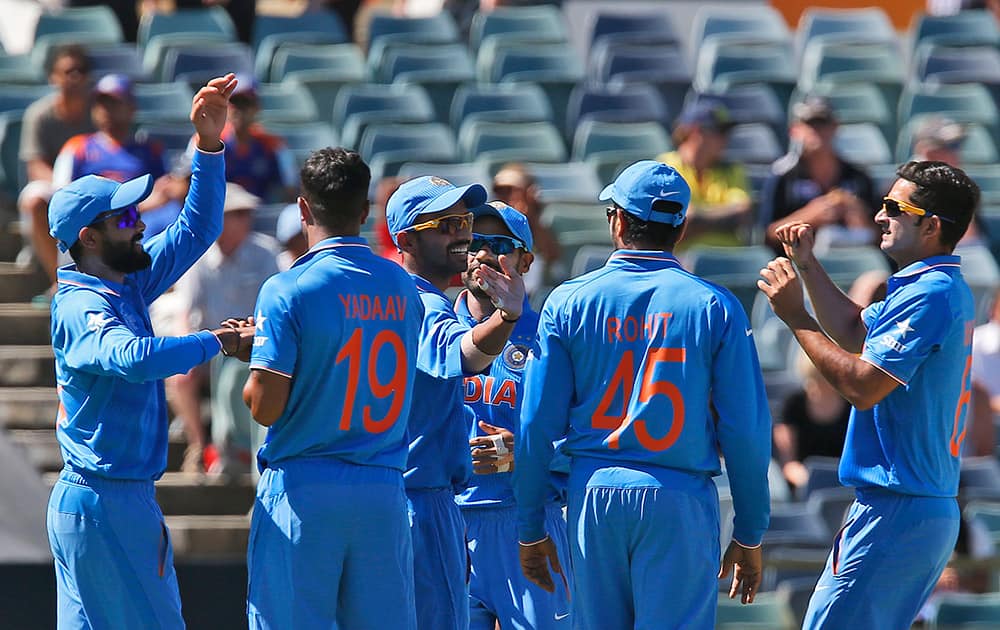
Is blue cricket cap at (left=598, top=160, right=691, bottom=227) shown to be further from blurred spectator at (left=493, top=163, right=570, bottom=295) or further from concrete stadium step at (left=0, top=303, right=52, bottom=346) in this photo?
concrete stadium step at (left=0, top=303, right=52, bottom=346)

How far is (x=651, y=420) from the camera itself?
520cm

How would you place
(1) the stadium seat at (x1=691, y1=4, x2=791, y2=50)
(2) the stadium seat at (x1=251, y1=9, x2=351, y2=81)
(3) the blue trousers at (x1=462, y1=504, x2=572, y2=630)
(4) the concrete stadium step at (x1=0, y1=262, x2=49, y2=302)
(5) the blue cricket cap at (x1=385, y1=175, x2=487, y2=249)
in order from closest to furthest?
(5) the blue cricket cap at (x1=385, y1=175, x2=487, y2=249)
(3) the blue trousers at (x1=462, y1=504, x2=572, y2=630)
(4) the concrete stadium step at (x1=0, y1=262, x2=49, y2=302)
(2) the stadium seat at (x1=251, y1=9, x2=351, y2=81)
(1) the stadium seat at (x1=691, y1=4, x2=791, y2=50)

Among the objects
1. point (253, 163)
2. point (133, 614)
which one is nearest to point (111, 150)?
point (253, 163)

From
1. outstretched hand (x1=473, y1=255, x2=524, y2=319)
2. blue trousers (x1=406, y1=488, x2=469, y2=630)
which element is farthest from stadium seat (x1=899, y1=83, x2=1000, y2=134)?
outstretched hand (x1=473, y1=255, x2=524, y2=319)

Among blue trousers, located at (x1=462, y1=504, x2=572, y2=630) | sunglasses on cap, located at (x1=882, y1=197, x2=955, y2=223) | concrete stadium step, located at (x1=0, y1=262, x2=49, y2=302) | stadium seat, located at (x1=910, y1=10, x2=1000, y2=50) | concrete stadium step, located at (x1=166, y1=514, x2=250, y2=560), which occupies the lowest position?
concrete stadium step, located at (x1=166, y1=514, x2=250, y2=560)

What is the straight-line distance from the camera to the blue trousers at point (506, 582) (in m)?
5.95

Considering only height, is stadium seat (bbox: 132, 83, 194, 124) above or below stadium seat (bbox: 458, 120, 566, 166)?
above

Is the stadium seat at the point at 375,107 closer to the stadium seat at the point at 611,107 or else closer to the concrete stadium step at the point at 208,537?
the stadium seat at the point at 611,107

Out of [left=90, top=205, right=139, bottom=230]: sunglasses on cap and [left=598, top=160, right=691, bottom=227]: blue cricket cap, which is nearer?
[left=598, top=160, right=691, bottom=227]: blue cricket cap

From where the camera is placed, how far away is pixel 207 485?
29.2 ft

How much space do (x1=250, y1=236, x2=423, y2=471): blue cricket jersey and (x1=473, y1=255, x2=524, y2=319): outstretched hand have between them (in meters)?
0.27

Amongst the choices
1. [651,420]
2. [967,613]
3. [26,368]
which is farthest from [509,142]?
[651,420]

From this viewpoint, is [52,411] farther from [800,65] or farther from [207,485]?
[800,65]

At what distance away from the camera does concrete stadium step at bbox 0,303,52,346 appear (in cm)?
977
